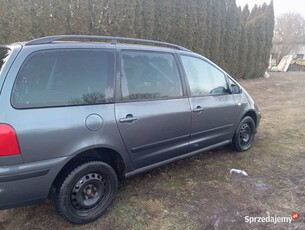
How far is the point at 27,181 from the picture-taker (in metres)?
2.21

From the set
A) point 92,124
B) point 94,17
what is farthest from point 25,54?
point 94,17

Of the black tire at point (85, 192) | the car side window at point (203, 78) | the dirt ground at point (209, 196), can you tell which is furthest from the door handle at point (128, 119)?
the car side window at point (203, 78)

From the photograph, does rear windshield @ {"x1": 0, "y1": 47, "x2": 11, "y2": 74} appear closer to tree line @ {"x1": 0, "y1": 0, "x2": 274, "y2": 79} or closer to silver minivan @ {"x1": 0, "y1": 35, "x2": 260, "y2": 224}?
silver minivan @ {"x1": 0, "y1": 35, "x2": 260, "y2": 224}

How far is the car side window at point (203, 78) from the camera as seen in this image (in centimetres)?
357

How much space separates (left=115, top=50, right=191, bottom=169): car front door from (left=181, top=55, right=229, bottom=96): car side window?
24 cm

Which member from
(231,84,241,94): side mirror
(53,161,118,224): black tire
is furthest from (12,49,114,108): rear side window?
(231,84,241,94): side mirror

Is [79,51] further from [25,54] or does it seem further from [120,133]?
[120,133]

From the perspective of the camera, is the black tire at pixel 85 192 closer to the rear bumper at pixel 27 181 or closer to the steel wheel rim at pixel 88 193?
the steel wheel rim at pixel 88 193

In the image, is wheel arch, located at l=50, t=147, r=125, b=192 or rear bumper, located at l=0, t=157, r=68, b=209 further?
wheel arch, located at l=50, t=147, r=125, b=192

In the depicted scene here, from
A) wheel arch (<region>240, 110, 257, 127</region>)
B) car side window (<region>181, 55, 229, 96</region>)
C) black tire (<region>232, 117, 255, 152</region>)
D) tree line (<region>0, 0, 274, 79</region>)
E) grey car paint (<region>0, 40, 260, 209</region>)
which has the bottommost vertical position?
black tire (<region>232, 117, 255, 152</region>)

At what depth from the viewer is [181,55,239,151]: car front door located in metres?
3.56

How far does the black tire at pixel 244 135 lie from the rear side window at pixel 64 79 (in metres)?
2.57

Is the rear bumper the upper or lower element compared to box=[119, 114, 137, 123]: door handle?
lower

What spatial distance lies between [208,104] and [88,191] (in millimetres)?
1992
